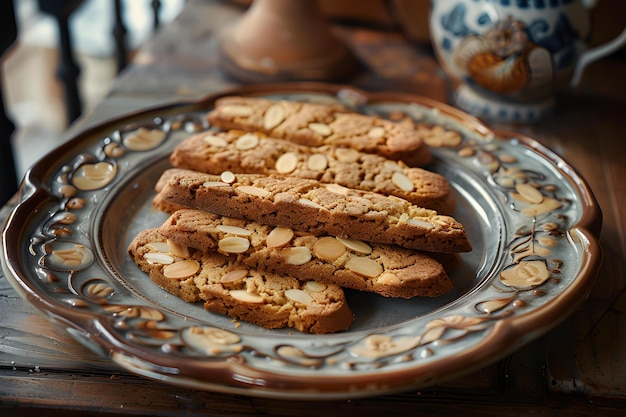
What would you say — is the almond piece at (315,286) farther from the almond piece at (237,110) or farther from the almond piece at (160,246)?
the almond piece at (237,110)

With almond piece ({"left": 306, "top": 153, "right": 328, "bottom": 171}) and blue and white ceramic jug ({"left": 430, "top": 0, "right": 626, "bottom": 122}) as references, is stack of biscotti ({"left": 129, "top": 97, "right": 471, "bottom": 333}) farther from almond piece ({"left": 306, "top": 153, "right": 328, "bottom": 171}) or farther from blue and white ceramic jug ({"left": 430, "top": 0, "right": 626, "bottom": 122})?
blue and white ceramic jug ({"left": 430, "top": 0, "right": 626, "bottom": 122})

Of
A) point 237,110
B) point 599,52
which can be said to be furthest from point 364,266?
point 599,52

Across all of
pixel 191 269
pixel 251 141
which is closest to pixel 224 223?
pixel 191 269

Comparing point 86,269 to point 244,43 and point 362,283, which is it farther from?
point 244,43

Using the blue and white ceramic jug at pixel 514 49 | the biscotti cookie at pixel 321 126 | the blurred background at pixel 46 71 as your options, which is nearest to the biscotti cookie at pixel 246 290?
the biscotti cookie at pixel 321 126

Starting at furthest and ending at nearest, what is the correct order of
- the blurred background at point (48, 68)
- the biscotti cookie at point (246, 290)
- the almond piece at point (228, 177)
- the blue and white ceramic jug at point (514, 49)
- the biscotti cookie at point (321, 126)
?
the blurred background at point (48, 68), the blue and white ceramic jug at point (514, 49), the biscotti cookie at point (321, 126), the almond piece at point (228, 177), the biscotti cookie at point (246, 290)

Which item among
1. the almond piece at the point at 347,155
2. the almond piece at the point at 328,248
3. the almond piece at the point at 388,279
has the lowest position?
the almond piece at the point at 388,279
